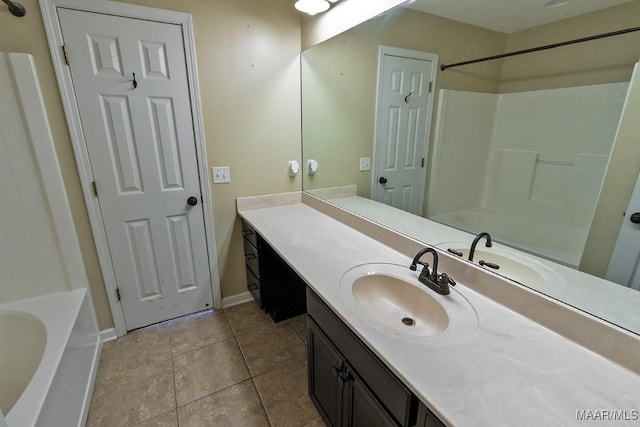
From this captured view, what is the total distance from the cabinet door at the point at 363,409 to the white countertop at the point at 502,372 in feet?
0.69

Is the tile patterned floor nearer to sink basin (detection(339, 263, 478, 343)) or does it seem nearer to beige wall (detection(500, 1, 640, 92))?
sink basin (detection(339, 263, 478, 343))

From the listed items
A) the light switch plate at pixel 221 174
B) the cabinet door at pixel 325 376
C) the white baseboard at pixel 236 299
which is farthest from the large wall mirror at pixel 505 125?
the white baseboard at pixel 236 299

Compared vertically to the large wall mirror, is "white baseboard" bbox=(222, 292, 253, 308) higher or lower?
lower

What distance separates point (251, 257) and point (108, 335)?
110 cm

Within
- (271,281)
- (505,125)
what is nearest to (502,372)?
(505,125)

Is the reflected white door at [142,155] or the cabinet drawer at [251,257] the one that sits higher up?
the reflected white door at [142,155]

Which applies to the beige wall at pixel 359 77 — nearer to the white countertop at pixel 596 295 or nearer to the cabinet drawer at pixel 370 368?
the white countertop at pixel 596 295

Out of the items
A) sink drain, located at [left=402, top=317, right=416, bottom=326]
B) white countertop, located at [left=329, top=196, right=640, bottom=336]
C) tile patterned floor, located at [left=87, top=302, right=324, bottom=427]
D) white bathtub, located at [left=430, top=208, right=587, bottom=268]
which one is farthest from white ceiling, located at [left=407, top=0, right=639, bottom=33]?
tile patterned floor, located at [left=87, top=302, right=324, bottom=427]

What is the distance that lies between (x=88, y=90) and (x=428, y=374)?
7.04ft

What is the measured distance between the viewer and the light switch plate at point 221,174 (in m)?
2.11

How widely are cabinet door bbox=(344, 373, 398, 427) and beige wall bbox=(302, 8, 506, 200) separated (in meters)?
1.27

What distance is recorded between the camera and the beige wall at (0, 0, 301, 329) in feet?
5.78

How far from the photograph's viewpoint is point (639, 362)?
80 cm

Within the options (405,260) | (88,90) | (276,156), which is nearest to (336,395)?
(405,260)
